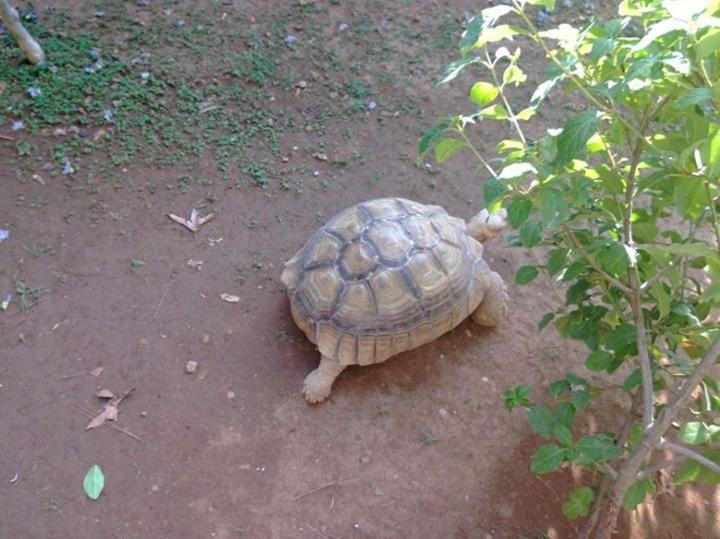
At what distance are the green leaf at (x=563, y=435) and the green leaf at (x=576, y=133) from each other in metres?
1.21

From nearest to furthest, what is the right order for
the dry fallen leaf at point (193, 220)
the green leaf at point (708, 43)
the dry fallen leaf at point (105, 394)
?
1. the green leaf at point (708, 43)
2. the dry fallen leaf at point (105, 394)
3. the dry fallen leaf at point (193, 220)

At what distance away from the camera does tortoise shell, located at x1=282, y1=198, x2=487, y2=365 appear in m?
3.38

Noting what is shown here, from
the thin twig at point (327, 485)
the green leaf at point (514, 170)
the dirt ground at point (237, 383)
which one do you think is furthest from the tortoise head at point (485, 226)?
the green leaf at point (514, 170)

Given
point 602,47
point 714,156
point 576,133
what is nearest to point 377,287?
point 576,133

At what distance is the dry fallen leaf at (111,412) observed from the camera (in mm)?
3262

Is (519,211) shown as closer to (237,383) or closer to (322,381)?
(322,381)

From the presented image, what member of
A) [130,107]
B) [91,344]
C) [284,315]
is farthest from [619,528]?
[130,107]

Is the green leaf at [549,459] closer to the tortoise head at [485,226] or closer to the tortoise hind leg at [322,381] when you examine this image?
the tortoise hind leg at [322,381]

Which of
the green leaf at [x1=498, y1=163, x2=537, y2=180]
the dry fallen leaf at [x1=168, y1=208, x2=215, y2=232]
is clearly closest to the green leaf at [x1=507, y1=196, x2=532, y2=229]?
the green leaf at [x1=498, y1=163, x2=537, y2=180]

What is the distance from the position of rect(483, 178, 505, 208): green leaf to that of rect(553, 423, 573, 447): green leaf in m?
1.07

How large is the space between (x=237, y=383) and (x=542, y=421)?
1859 mm

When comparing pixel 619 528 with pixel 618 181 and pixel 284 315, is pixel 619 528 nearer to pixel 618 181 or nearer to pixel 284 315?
pixel 618 181

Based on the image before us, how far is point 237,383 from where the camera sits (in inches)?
137

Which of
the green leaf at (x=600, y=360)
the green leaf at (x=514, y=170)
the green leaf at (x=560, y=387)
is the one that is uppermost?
the green leaf at (x=514, y=170)
